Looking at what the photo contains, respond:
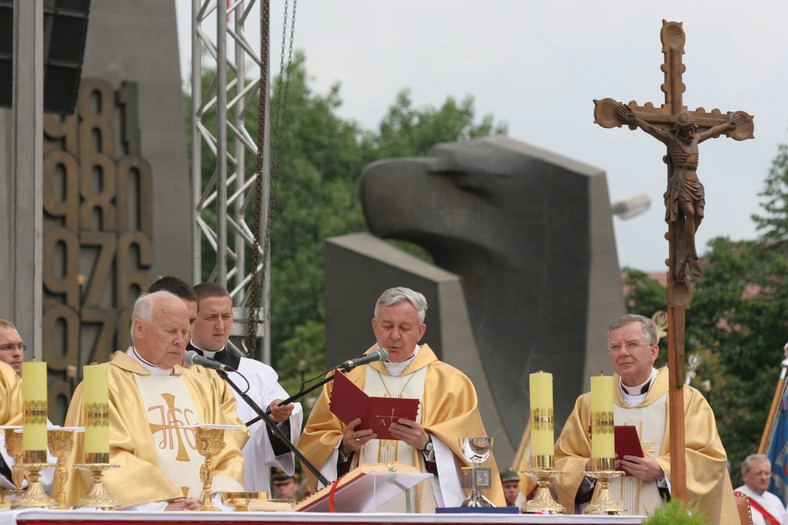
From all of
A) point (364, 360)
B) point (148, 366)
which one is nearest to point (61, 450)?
point (148, 366)

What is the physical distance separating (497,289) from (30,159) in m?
12.3

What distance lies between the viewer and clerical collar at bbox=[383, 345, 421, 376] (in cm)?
779

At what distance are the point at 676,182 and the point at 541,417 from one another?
4.46ft

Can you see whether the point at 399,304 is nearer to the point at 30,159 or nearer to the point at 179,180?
the point at 30,159

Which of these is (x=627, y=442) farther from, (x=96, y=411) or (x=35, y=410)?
(x=35, y=410)

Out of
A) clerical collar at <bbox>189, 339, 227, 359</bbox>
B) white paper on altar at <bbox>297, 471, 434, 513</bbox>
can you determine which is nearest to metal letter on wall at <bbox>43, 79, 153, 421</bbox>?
clerical collar at <bbox>189, 339, 227, 359</bbox>

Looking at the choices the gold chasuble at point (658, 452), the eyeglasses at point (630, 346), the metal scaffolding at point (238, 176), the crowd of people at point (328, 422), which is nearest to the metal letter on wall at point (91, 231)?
the metal scaffolding at point (238, 176)

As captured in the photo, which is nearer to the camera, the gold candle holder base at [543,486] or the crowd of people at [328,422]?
the gold candle holder base at [543,486]

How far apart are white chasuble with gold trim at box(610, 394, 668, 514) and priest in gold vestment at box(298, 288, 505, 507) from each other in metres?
0.59

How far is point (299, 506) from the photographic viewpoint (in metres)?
5.75

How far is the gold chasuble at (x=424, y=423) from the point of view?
24.2 feet

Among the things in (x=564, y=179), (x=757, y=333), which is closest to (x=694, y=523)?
(x=564, y=179)

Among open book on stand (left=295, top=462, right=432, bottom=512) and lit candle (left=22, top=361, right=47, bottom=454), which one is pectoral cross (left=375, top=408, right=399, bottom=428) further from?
lit candle (left=22, top=361, right=47, bottom=454)

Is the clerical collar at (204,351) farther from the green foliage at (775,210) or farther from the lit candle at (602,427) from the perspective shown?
the green foliage at (775,210)
